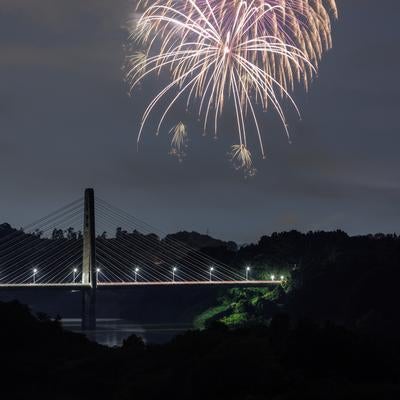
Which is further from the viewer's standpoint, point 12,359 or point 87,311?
point 87,311

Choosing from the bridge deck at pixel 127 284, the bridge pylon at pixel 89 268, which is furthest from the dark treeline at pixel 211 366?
the bridge pylon at pixel 89 268

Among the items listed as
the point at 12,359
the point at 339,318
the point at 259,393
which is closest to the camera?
the point at 259,393

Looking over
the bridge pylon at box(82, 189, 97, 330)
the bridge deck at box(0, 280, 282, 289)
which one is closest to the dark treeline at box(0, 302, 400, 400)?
the bridge deck at box(0, 280, 282, 289)

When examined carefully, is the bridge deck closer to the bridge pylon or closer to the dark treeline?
the bridge pylon

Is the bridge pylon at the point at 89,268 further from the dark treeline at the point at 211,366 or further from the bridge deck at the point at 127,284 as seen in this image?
the dark treeline at the point at 211,366

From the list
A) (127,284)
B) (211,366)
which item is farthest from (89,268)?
(211,366)

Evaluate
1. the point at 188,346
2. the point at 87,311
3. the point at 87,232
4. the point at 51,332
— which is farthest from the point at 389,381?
the point at 87,232

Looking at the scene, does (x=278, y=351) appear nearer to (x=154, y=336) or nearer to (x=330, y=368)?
(x=330, y=368)
